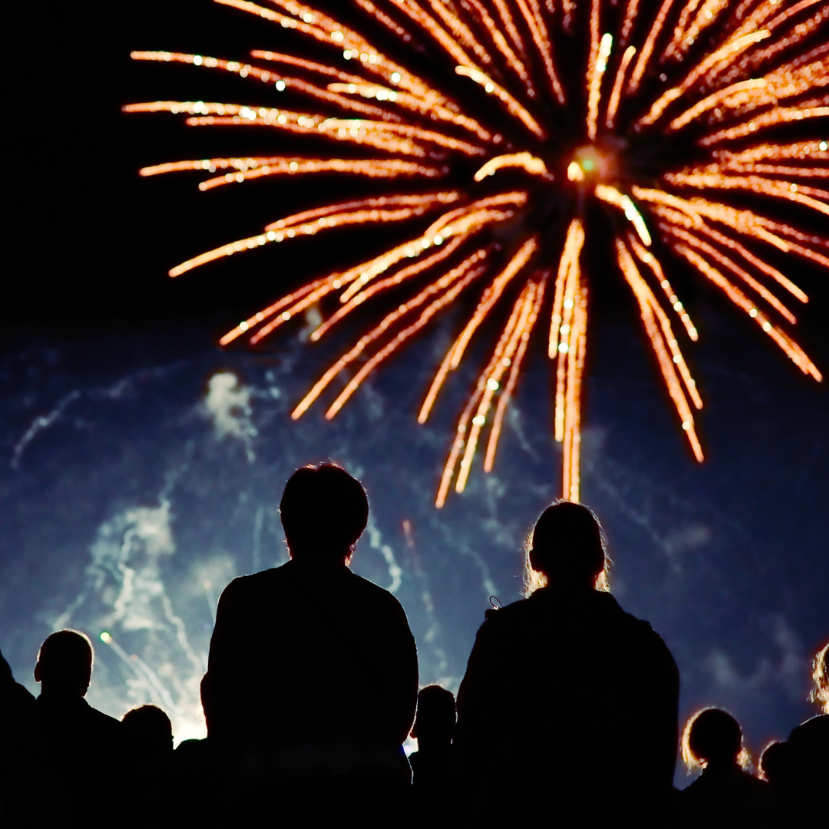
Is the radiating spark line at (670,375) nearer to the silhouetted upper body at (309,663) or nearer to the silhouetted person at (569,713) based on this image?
the silhouetted person at (569,713)

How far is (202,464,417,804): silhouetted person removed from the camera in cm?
199

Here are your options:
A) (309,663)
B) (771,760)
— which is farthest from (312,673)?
(771,760)

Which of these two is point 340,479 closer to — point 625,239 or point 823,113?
point 823,113

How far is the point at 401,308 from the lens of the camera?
8117mm

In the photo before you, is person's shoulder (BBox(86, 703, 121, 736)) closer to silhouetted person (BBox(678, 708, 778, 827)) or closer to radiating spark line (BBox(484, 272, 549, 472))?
silhouetted person (BBox(678, 708, 778, 827))

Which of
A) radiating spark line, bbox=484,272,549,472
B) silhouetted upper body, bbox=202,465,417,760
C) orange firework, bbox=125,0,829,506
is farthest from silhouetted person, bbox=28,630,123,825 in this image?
radiating spark line, bbox=484,272,549,472

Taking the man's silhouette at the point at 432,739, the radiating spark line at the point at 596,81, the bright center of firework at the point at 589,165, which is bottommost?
the man's silhouette at the point at 432,739

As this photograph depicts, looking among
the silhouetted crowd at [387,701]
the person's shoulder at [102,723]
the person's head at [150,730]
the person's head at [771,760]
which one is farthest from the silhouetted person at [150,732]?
the person's head at [771,760]

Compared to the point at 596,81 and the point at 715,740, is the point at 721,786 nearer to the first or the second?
the point at 715,740

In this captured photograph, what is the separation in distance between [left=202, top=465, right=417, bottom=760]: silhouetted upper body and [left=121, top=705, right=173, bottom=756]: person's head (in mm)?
1484

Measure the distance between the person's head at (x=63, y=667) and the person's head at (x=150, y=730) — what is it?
515 millimetres

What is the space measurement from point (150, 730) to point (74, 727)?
2.48 feet

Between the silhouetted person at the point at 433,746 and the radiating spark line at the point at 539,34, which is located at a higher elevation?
the radiating spark line at the point at 539,34

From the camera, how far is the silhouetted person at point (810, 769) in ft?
8.95
